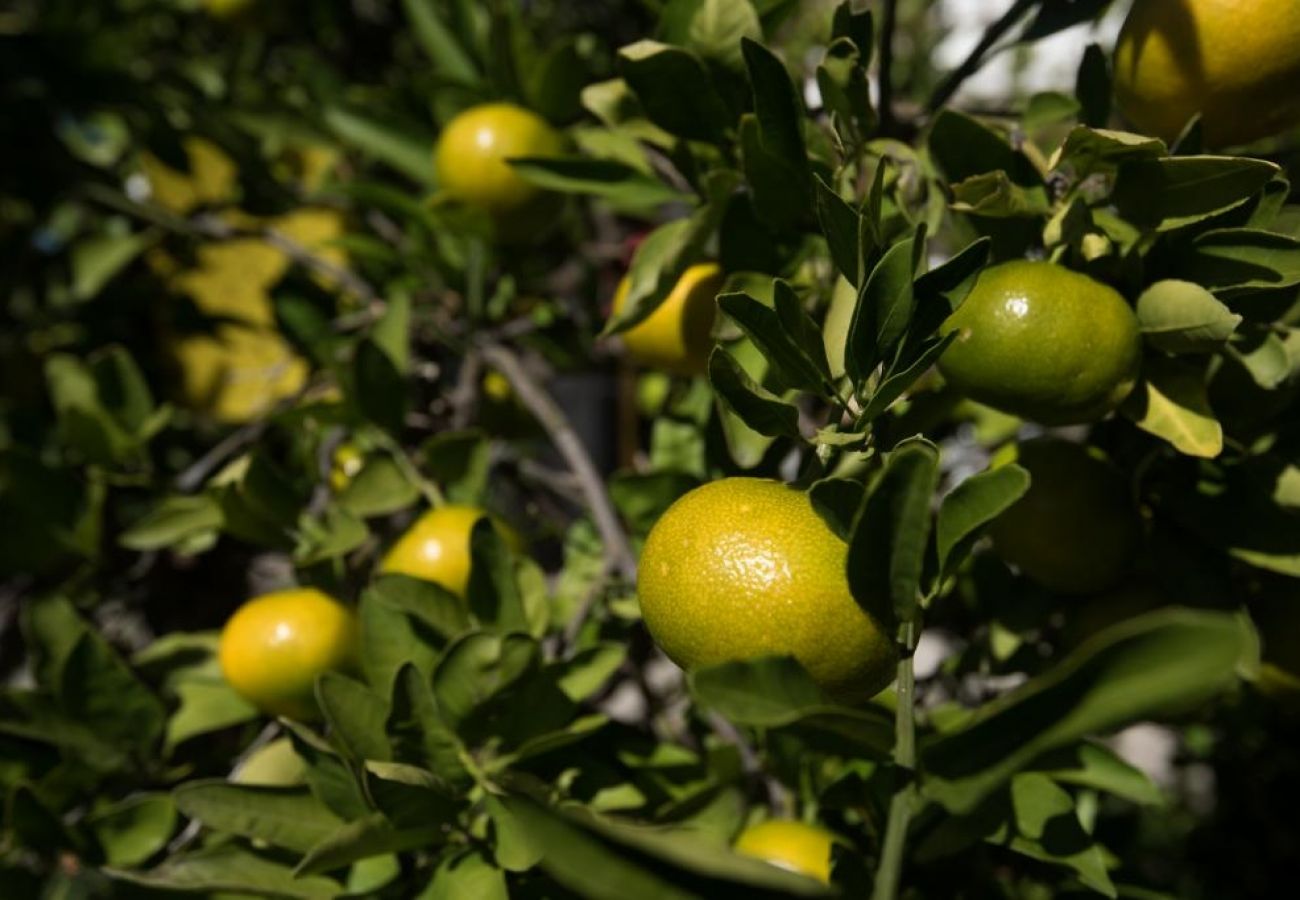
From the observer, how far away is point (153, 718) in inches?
39.4

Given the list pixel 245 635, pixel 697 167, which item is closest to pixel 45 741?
pixel 245 635

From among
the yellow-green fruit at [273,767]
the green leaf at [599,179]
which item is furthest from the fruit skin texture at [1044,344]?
the yellow-green fruit at [273,767]

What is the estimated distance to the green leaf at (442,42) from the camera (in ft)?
4.10

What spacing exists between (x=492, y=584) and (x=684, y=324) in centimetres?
28

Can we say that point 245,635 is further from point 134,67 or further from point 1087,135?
point 134,67

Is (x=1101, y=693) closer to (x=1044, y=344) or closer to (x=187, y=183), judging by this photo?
(x=1044, y=344)

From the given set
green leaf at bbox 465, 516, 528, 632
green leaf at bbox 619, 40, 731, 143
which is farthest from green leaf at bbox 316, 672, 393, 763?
green leaf at bbox 619, 40, 731, 143

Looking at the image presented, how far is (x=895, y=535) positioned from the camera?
502 mm

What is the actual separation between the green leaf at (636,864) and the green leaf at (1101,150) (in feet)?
1.60

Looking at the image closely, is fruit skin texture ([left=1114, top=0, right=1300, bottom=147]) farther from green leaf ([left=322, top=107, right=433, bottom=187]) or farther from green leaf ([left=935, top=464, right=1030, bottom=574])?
green leaf ([left=322, top=107, right=433, bottom=187])

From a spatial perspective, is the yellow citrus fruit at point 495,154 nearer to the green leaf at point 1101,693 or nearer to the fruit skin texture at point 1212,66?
the fruit skin texture at point 1212,66

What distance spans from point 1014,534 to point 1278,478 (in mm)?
209

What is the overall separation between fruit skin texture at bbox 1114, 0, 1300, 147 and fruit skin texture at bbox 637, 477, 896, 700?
44 centimetres

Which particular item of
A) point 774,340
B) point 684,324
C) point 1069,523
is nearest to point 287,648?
point 684,324
